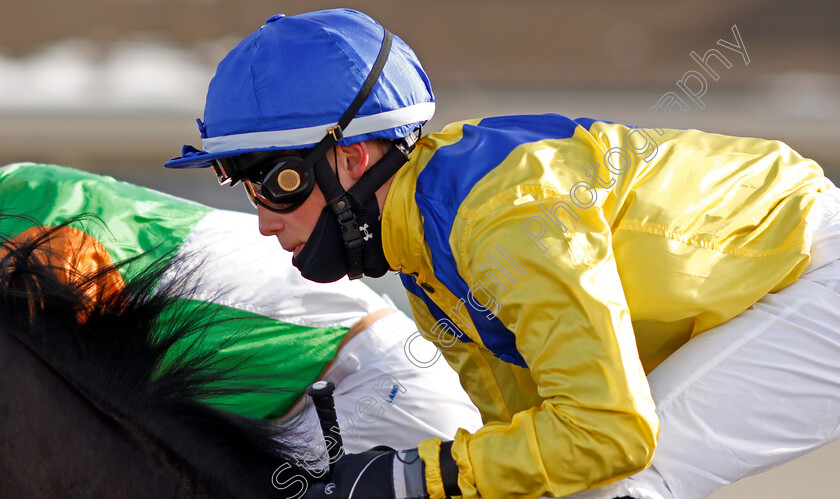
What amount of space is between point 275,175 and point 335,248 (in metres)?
0.17

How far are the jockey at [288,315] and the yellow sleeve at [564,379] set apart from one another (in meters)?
0.75

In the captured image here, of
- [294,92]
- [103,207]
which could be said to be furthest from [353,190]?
[103,207]

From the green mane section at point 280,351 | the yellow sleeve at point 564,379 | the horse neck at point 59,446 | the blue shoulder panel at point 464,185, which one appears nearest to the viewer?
the horse neck at point 59,446

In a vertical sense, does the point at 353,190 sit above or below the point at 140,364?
above

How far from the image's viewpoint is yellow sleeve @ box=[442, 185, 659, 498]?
1033 mm

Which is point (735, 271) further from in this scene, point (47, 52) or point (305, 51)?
point (47, 52)

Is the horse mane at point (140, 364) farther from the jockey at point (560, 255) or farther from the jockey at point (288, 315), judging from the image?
the jockey at point (288, 315)

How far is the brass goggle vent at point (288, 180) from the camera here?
1315 millimetres

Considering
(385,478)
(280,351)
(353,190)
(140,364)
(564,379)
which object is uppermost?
(353,190)

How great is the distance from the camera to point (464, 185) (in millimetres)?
1211

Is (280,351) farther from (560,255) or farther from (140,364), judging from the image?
(560,255)

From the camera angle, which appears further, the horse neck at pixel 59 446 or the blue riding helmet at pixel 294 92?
the blue riding helmet at pixel 294 92

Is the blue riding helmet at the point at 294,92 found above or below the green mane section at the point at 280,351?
above

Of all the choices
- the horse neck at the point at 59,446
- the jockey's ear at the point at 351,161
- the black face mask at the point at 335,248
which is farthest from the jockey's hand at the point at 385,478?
the jockey's ear at the point at 351,161
